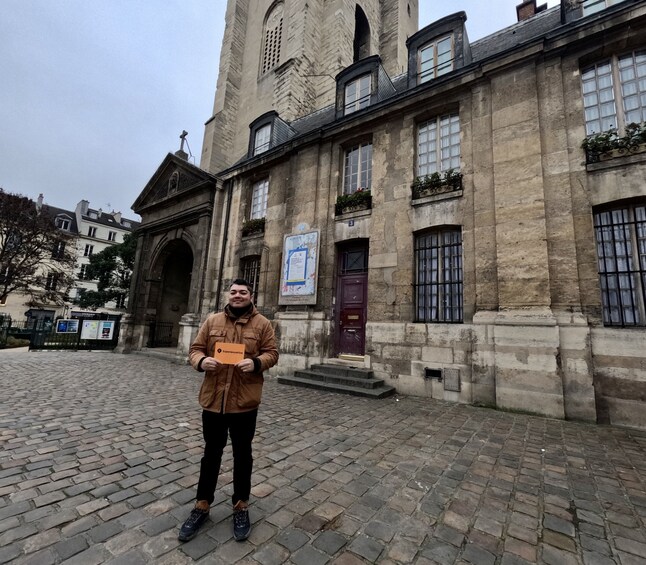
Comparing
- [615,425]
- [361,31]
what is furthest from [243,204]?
[361,31]

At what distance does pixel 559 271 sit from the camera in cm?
602

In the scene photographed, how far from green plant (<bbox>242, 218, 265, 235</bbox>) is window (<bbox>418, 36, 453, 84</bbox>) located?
663cm

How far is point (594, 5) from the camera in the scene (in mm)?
7176

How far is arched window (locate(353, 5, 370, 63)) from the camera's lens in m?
19.5

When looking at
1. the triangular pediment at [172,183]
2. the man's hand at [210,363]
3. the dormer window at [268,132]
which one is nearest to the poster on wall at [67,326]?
the triangular pediment at [172,183]

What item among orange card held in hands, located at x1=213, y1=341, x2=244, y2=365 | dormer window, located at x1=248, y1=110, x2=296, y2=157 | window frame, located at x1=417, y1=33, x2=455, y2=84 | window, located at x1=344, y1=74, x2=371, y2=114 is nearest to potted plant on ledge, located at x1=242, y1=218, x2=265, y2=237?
dormer window, located at x1=248, y1=110, x2=296, y2=157

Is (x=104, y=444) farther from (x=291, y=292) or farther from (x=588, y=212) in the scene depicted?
(x=588, y=212)

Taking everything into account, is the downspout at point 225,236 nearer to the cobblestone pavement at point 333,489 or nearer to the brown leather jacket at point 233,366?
the cobblestone pavement at point 333,489

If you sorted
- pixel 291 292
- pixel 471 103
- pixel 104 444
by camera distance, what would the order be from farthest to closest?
pixel 291 292
pixel 471 103
pixel 104 444

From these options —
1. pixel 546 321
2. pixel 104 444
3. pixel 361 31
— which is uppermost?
pixel 361 31

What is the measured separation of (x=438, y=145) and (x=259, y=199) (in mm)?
6757

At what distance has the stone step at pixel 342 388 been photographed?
6820 millimetres

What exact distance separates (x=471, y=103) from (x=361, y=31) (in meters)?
16.6

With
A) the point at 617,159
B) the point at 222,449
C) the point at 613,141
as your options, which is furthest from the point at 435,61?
the point at 222,449
